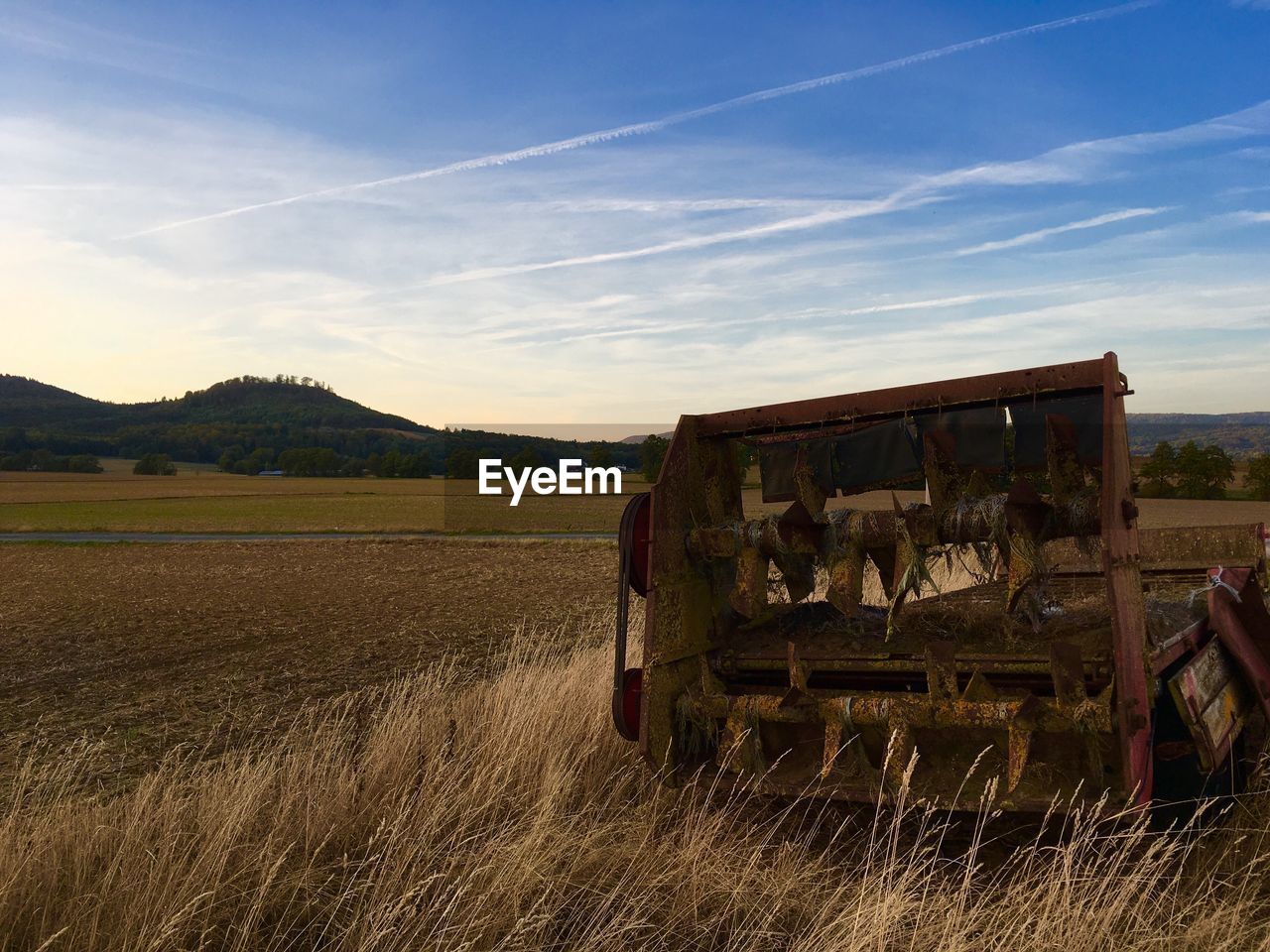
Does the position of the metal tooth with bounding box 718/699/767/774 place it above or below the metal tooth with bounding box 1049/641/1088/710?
below

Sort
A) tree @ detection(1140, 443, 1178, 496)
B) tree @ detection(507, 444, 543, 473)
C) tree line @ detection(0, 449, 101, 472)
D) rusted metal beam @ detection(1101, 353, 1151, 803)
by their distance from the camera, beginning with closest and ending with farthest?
rusted metal beam @ detection(1101, 353, 1151, 803) → tree @ detection(507, 444, 543, 473) → tree @ detection(1140, 443, 1178, 496) → tree line @ detection(0, 449, 101, 472)

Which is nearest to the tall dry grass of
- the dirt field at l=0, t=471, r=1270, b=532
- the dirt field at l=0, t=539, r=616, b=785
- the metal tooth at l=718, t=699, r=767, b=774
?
the metal tooth at l=718, t=699, r=767, b=774

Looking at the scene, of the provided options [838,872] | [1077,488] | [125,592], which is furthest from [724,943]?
[125,592]

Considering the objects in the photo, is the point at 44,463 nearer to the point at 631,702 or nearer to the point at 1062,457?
the point at 631,702

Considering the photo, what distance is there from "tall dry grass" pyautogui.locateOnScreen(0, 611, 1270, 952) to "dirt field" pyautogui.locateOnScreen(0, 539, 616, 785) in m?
2.67

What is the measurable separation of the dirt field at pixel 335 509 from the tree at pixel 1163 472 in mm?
4792

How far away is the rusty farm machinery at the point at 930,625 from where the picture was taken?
173 inches

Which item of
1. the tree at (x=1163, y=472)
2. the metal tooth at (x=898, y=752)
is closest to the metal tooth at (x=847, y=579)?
the metal tooth at (x=898, y=752)

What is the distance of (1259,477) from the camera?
65438mm

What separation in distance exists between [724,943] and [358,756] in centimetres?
304

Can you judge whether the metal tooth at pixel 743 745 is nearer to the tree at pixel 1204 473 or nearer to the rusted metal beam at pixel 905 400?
the rusted metal beam at pixel 905 400

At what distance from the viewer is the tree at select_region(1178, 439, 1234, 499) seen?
218ft

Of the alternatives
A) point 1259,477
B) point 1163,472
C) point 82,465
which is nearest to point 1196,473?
point 1163,472

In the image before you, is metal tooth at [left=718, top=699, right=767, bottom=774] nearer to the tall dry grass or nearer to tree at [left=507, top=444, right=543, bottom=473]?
the tall dry grass
